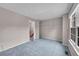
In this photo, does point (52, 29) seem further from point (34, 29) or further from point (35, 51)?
point (35, 51)

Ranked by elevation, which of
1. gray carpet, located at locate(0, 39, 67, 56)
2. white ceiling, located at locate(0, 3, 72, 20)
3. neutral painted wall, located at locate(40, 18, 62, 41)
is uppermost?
white ceiling, located at locate(0, 3, 72, 20)

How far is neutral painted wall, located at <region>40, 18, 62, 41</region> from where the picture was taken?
24.2ft

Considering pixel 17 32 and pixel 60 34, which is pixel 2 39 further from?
pixel 60 34

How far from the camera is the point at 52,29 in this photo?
7934 mm

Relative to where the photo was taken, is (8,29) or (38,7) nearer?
(38,7)

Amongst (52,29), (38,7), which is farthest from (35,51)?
(52,29)

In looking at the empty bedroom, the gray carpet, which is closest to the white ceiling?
the empty bedroom

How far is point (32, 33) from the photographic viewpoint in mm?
8070

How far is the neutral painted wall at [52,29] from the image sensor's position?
24.2 ft

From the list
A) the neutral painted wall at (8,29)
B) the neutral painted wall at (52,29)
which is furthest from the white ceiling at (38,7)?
the neutral painted wall at (52,29)

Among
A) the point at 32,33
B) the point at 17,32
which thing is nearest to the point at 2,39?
the point at 17,32

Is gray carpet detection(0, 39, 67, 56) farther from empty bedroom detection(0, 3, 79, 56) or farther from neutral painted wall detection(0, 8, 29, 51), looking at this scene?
neutral painted wall detection(0, 8, 29, 51)

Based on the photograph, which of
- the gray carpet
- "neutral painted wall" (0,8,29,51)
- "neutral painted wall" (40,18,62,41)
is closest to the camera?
the gray carpet

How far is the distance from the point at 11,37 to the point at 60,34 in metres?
4.61
